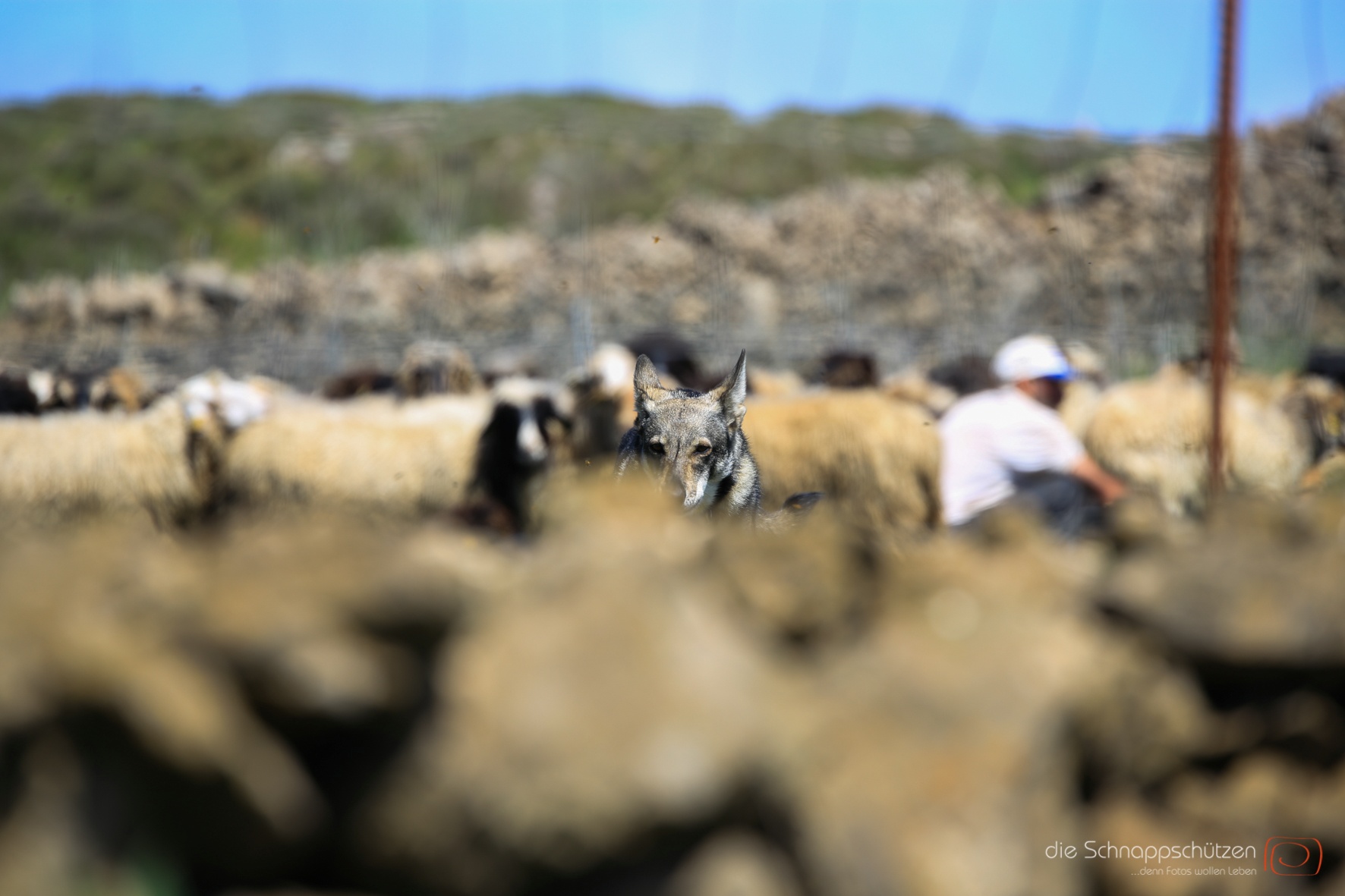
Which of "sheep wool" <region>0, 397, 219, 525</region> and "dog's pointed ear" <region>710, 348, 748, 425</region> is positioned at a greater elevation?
"dog's pointed ear" <region>710, 348, 748, 425</region>

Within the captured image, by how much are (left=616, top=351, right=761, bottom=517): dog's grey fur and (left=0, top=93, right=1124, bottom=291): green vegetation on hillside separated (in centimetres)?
3199

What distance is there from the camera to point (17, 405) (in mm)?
12617

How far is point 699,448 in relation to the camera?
4605 mm

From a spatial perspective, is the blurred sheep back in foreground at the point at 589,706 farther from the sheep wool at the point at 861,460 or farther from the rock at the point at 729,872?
the sheep wool at the point at 861,460

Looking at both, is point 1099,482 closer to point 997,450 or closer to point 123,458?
point 997,450

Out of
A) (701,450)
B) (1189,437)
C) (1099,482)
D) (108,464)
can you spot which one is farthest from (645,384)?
(108,464)

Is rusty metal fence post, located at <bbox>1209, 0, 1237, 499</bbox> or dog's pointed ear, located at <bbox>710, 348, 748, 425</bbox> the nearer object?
rusty metal fence post, located at <bbox>1209, 0, 1237, 499</bbox>

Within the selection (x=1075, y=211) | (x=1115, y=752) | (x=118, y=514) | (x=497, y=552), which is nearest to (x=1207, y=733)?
(x=1115, y=752)

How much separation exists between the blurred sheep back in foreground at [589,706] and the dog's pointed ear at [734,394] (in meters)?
2.52

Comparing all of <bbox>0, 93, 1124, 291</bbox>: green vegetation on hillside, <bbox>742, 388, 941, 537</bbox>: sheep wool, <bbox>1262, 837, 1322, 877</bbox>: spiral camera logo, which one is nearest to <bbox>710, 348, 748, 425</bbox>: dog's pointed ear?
<bbox>1262, 837, 1322, 877</bbox>: spiral camera logo

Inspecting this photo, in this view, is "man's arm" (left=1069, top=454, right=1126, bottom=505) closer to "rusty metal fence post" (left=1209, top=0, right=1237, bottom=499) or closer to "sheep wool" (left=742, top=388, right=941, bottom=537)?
"rusty metal fence post" (left=1209, top=0, right=1237, bottom=499)

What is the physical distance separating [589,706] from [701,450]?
9.19ft

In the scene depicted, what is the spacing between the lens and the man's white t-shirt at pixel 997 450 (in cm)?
609

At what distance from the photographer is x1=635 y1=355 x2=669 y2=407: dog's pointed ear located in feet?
16.4
